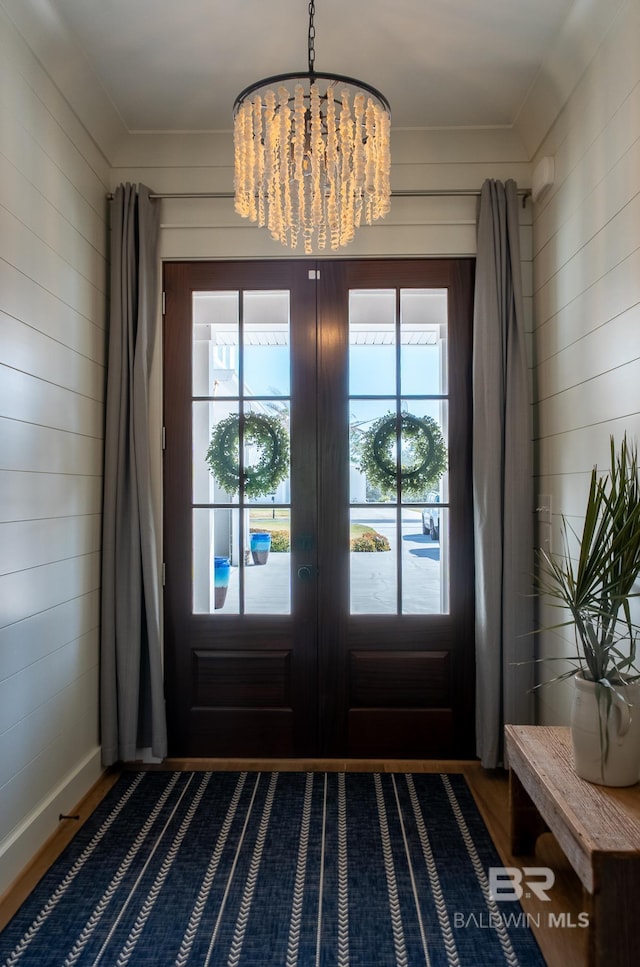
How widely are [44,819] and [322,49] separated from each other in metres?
2.97

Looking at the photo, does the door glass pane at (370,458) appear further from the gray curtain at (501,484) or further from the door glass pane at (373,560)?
the gray curtain at (501,484)

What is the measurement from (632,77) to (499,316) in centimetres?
101

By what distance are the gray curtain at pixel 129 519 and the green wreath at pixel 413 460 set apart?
1041 mm

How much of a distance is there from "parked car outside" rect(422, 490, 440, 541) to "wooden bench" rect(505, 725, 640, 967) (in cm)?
119

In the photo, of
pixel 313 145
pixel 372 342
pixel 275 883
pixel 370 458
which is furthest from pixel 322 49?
pixel 275 883

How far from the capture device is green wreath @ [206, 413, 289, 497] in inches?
115

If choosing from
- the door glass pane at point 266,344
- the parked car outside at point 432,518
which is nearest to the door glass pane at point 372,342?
the door glass pane at point 266,344

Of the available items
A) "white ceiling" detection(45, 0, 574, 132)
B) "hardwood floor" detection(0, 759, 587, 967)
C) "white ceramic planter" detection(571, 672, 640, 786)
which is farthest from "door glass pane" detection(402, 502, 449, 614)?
"white ceiling" detection(45, 0, 574, 132)

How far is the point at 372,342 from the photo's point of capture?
2922mm

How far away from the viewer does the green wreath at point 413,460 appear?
2.90 m

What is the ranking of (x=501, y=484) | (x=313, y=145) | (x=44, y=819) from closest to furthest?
(x=313, y=145), (x=44, y=819), (x=501, y=484)

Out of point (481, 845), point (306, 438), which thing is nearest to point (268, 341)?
point (306, 438)

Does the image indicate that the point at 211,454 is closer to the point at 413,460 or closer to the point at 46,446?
the point at 46,446

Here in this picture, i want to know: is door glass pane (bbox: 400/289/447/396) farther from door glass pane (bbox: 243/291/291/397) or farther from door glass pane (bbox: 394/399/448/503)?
door glass pane (bbox: 243/291/291/397)
